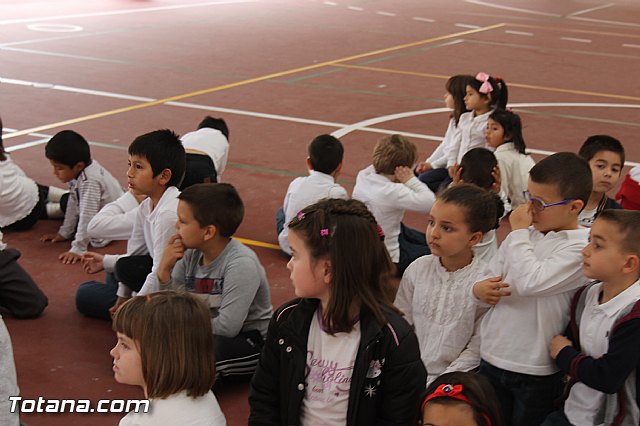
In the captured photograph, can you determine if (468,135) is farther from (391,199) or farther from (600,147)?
(600,147)

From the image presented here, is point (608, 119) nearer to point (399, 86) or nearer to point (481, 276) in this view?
point (399, 86)

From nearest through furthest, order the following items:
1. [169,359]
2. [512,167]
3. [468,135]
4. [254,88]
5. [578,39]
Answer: [169,359] → [512,167] → [468,135] → [254,88] → [578,39]

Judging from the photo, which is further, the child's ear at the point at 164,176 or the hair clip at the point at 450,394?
the child's ear at the point at 164,176

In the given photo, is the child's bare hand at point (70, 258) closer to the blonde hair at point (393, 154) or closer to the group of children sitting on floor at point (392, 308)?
A: the group of children sitting on floor at point (392, 308)

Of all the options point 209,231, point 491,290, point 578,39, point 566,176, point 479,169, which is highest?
point 566,176

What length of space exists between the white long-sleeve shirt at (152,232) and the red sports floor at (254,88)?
0.43 metres

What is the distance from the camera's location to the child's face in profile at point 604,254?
3.06 metres

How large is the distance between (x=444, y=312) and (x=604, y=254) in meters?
0.75

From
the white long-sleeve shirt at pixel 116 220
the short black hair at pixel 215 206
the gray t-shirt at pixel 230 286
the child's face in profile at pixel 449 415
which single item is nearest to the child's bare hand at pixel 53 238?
the white long-sleeve shirt at pixel 116 220

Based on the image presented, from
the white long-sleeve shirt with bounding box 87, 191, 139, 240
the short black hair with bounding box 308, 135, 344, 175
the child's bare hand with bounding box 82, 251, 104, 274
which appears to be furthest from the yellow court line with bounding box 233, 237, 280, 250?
the child's bare hand with bounding box 82, 251, 104, 274

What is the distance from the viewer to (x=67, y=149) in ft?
19.1

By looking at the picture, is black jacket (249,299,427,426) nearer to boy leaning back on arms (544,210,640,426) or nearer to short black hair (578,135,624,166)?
boy leaning back on arms (544,210,640,426)

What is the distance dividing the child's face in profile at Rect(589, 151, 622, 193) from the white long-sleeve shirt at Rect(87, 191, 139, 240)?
8.32ft

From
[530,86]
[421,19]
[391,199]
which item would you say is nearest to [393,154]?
[391,199]
